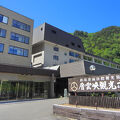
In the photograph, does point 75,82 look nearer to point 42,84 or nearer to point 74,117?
point 74,117

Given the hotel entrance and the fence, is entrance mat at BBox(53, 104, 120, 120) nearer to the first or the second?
the fence

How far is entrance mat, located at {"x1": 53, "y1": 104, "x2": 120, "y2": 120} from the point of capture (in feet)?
17.8

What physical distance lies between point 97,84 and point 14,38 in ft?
55.6

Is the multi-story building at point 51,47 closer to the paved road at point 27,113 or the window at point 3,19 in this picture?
the window at point 3,19

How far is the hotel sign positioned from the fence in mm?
518

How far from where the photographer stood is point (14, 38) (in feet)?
65.4

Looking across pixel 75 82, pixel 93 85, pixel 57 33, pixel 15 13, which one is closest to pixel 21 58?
pixel 15 13

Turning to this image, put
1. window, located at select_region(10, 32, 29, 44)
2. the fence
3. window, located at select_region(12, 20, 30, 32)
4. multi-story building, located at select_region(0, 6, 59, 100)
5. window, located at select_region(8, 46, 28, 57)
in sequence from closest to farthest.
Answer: the fence → multi-story building, located at select_region(0, 6, 59, 100) → window, located at select_region(8, 46, 28, 57) → window, located at select_region(10, 32, 29, 44) → window, located at select_region(12, 20, 30, 32)

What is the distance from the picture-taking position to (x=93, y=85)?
24.7 ft

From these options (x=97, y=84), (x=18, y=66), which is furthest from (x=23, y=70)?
(x=97, y=84)

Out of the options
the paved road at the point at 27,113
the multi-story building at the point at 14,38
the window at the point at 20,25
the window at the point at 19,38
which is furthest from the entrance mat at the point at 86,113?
the window at the point at 20,25

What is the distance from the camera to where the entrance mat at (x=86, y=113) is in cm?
542

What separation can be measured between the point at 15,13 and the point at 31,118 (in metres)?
19.3

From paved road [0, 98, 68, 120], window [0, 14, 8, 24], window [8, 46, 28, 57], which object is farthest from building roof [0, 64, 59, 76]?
→ window [0, 14, 8, 24]
